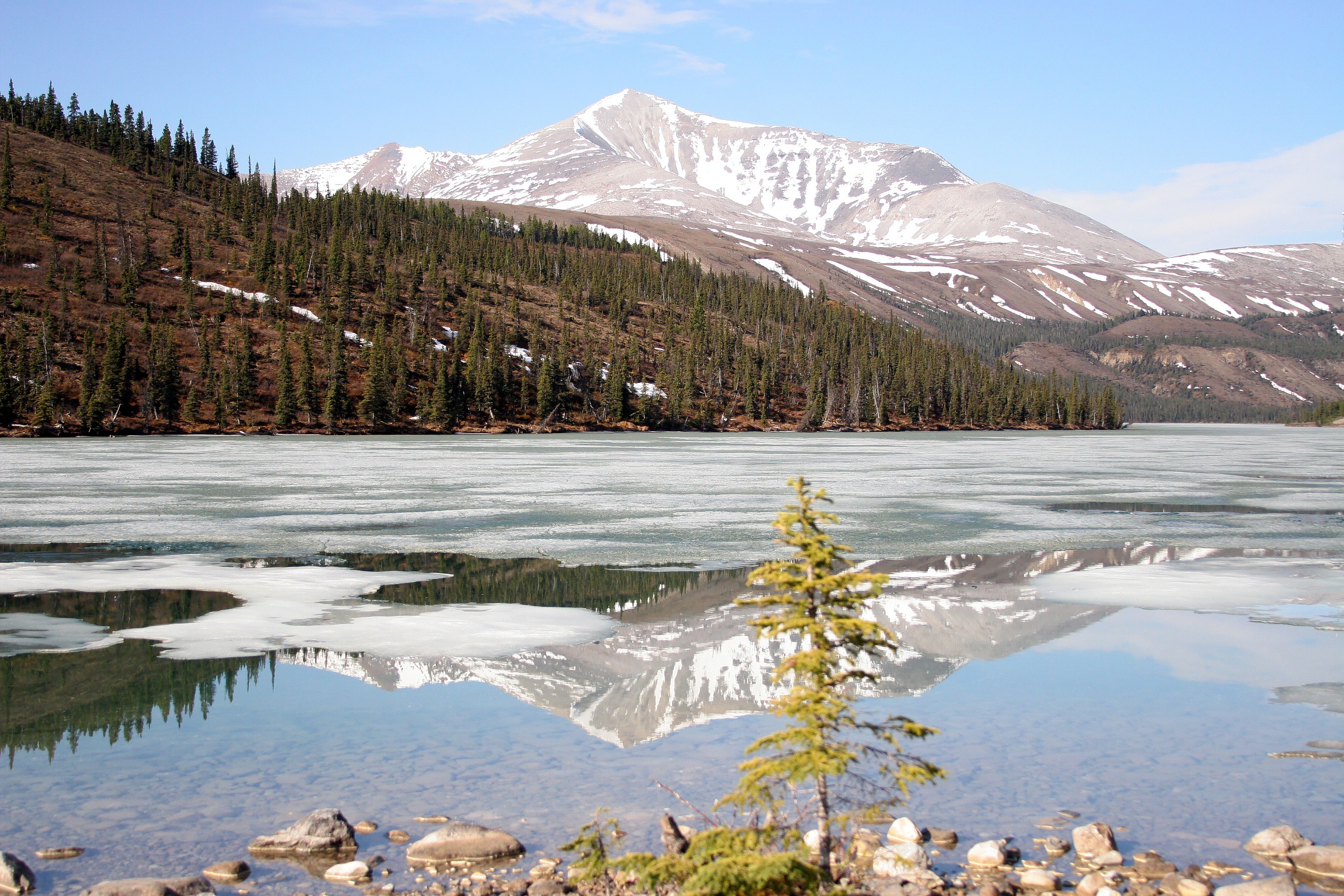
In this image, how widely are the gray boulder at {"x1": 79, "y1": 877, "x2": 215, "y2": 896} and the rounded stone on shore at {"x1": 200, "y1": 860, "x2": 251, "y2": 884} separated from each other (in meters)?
0.12

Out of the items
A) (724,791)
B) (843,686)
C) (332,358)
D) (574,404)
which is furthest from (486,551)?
(574,404)

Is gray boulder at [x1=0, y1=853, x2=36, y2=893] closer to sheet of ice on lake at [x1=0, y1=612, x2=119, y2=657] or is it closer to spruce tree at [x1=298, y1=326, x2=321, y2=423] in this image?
sheet of ice on lake at [x1=0, y1=612, x2=119, y2=657]

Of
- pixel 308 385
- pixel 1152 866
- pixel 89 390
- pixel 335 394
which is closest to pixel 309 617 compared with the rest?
pixel 1152 866

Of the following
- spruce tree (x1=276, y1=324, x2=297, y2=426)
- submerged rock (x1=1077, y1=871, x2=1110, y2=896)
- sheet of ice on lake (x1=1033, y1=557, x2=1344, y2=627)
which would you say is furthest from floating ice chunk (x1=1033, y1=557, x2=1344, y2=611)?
spruce tree (x1=276, y1=324, x2=297, y2=426)

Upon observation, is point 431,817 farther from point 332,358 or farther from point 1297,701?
point 332,358

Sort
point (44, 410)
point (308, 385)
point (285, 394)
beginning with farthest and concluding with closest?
point (308, 385), point (285, 394), point (44, 410)

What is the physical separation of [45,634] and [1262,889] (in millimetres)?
14564

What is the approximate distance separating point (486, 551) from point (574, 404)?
114127 millimetres

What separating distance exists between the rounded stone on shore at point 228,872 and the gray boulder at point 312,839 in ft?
0.83

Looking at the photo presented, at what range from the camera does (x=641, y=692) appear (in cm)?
1109

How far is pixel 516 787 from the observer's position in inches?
329

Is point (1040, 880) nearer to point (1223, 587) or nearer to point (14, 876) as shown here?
point (14, 876)

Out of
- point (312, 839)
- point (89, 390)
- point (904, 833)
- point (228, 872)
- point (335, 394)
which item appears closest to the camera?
point (228, 872)

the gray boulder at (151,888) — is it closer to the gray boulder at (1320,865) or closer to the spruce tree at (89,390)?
the gray boulder at (1320,865)
